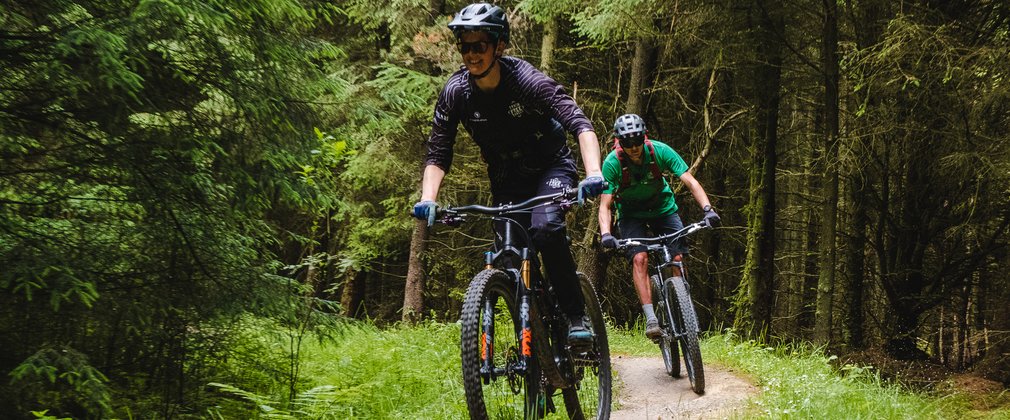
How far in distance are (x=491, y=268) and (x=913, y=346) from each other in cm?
1057

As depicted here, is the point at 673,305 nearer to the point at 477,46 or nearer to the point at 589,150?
the point at 589,150

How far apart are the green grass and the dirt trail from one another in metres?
0.18

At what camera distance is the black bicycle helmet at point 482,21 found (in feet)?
12.4

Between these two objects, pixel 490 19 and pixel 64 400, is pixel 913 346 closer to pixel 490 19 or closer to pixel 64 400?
pixel 490 19

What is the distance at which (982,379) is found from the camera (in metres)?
8.94

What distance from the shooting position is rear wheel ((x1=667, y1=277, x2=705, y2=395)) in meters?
6.12

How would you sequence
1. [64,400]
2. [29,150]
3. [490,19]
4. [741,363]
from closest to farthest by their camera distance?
[490,19] → [64,400] → [29,150] → [741,363]

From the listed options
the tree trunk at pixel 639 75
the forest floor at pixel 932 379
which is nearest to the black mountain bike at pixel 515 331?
the forest floor at pixel 932 379

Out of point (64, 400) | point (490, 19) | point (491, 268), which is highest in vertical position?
point (490, 19)

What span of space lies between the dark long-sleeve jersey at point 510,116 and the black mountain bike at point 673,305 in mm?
2242

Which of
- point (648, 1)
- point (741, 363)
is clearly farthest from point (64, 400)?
point (648, 1)

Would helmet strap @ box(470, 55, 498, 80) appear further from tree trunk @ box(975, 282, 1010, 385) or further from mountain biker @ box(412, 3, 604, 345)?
tree trunk @ box(975, 282, 1010, 385)

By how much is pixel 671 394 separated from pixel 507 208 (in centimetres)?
334

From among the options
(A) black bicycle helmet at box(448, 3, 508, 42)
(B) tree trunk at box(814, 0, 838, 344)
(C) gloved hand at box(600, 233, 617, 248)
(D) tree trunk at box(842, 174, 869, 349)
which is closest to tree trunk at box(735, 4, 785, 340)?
(B) tree trunk at box(814, 0, 838, 344)
